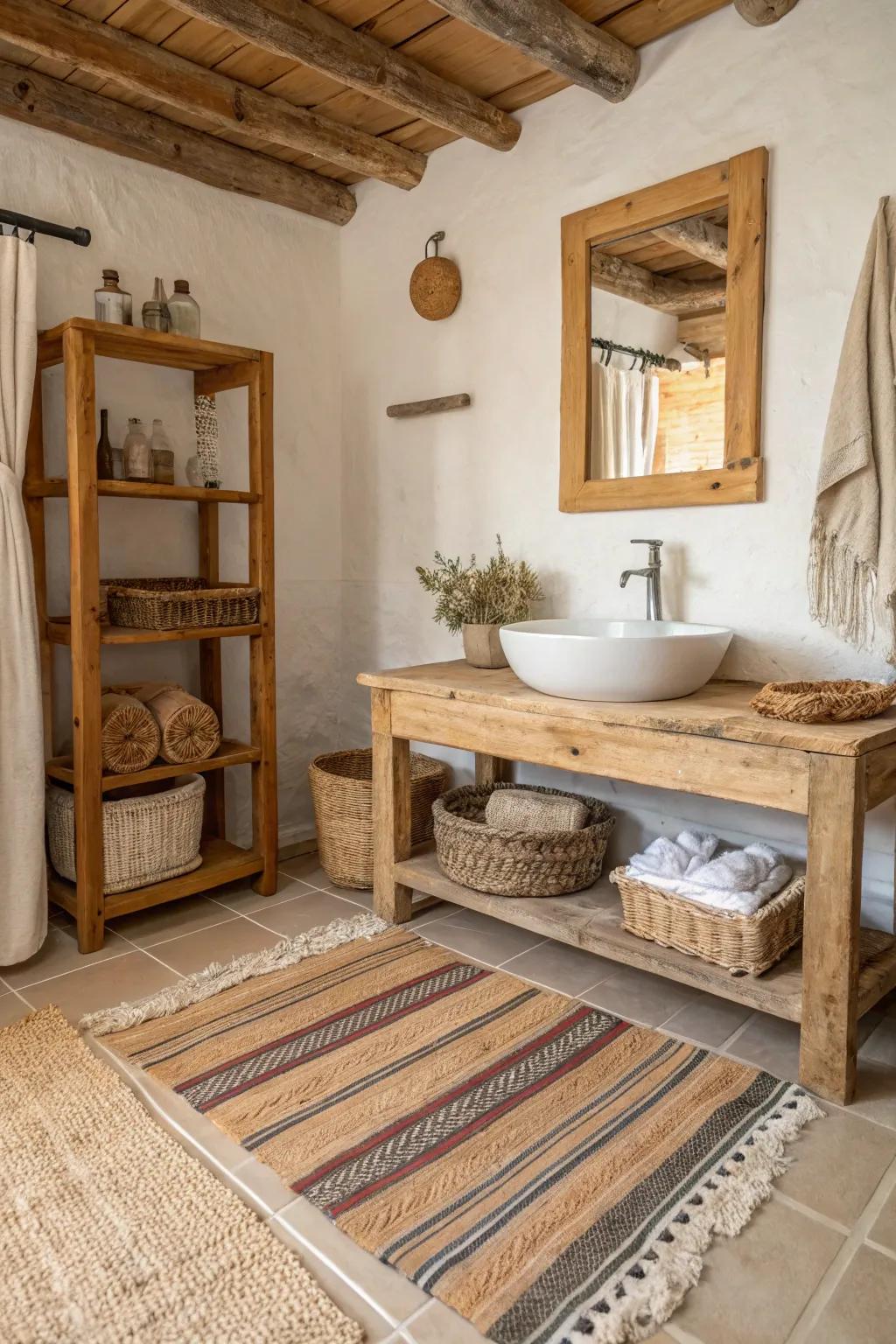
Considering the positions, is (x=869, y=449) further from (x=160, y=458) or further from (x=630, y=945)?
(x=160, y=458)

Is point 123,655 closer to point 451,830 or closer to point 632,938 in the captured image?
point 451,830

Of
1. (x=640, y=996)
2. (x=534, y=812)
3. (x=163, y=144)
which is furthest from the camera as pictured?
(x=163, y=144)

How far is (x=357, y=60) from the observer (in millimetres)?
2350

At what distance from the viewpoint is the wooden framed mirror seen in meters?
2.24

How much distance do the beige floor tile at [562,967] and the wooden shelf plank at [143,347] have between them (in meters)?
1.85

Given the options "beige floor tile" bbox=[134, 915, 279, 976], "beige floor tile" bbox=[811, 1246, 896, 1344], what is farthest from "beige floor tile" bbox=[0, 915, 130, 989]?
"beige floor tile" bbox=[811, 1246, 896, 1344]

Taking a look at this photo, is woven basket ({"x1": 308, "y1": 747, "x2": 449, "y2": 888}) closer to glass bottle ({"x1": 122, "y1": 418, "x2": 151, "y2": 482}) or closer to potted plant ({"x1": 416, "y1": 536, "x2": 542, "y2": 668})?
potted plant ({"x1": 416, "y1": 536, "x2": 542, "y2": 668})

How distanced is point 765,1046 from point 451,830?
912 millimetres

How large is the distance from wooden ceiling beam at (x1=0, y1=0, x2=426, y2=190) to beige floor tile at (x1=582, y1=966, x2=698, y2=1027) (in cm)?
253

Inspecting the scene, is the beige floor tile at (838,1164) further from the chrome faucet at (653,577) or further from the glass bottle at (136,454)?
the glass bottle at (136,454)

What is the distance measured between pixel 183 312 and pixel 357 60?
2.67 ft

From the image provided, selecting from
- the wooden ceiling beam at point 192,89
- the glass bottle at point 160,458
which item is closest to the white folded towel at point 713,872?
the glass bottle at point 160,458

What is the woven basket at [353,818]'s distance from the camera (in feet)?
9.14

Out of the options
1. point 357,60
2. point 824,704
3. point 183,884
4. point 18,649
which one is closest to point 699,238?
point 357,60
